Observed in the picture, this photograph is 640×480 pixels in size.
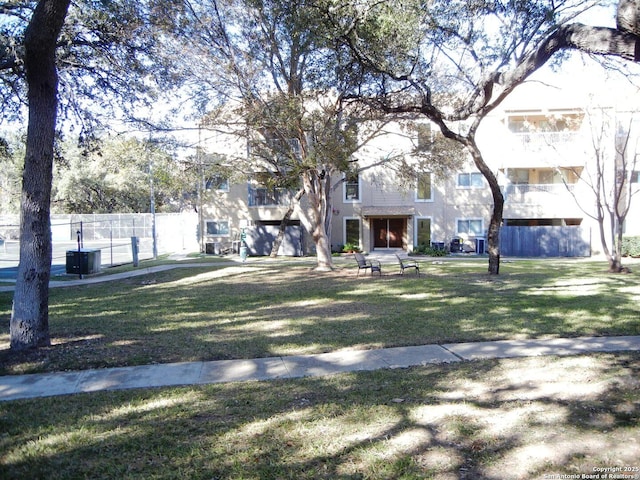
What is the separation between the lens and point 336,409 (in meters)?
4.74

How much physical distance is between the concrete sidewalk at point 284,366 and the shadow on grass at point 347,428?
1.28ft

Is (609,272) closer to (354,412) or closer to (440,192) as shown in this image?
(440,192)

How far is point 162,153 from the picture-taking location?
782 inches

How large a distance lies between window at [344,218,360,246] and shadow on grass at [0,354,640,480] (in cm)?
2591

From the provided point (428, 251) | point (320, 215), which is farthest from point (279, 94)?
point (428, 251)

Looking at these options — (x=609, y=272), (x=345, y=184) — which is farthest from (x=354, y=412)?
(x=345, y=184)

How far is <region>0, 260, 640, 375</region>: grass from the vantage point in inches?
292

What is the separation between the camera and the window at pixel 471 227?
3117 cm

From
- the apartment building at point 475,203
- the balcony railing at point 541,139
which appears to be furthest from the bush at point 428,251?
the balcony railing at point 541,139

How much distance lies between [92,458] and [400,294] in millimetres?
9800

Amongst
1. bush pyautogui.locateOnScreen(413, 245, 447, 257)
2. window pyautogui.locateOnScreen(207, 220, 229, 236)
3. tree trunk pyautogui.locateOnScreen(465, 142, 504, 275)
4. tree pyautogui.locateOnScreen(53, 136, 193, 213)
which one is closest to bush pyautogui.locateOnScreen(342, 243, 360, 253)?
bush pyautogui.locateOnScreen(413, 245, 447, 257)

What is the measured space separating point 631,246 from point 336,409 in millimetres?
28772

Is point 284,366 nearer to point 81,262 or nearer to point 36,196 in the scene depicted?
point 36,196

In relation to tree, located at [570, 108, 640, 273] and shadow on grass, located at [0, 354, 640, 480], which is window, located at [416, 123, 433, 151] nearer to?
tree, located at [570, 108, 640, 273]
